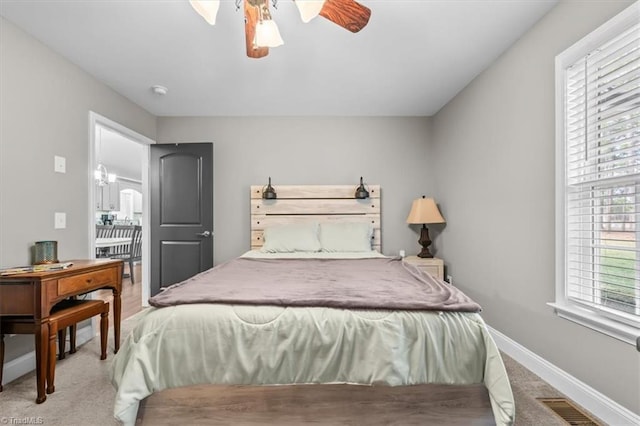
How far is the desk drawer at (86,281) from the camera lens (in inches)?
79.4

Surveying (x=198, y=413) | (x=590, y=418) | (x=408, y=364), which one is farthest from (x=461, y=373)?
(x=198, y=413)

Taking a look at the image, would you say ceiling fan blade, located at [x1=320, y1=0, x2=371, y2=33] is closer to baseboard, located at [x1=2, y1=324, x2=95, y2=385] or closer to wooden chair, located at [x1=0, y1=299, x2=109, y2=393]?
wooden chair, located at [x1=0, y1=299, x2=109, y2=393]

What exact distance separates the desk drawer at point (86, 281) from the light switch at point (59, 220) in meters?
0.57

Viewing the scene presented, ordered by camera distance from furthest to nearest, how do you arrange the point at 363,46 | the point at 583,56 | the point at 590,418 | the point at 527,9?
the point at 363,46 → the point at 527,9 → the point at 583,56 → the point at 590,418

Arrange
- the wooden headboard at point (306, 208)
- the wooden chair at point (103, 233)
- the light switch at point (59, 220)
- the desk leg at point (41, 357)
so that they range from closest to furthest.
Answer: the desk leg at point (41, 357)
the light switch at point (59, 220)
the wooden headboard at point (306, 208)
the wooden chair at point (103, 233)

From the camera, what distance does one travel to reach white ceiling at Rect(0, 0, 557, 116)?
2.01 metres

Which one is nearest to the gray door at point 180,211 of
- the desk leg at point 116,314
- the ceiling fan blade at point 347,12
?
the desk leg at point 116,314

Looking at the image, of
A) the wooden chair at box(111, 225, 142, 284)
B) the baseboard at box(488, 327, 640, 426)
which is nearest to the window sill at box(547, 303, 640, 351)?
the baseboard at box(488, 327, 640, 426)

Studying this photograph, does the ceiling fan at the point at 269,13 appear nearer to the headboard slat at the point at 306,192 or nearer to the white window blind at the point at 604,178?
the white window blind at the point at 604,178

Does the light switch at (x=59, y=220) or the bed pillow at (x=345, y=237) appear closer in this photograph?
the light switch at (x=59, y=220)

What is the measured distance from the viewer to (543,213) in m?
2.12

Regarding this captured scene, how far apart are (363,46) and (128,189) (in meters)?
9.69

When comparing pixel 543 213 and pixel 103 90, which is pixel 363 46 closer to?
pixel 543 213

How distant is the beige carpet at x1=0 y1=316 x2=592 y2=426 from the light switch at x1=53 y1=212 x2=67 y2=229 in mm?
1050
